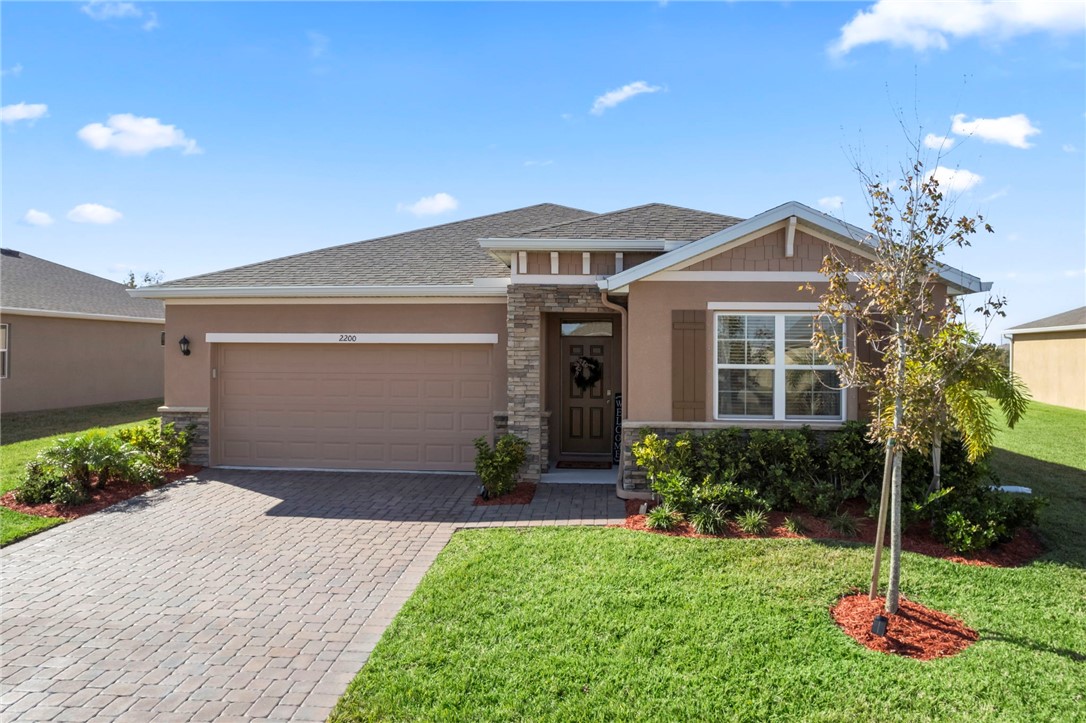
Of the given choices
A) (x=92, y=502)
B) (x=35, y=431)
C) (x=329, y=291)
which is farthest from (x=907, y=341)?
(x=35, y=431)

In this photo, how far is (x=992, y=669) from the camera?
4.15 metres

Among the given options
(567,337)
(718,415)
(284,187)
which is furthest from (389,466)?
(284,187)

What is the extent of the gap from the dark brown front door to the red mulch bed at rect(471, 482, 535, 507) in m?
2.33

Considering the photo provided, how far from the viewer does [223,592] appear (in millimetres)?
5633

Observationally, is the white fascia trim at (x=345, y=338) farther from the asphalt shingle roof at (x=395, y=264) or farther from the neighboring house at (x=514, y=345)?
the asphalt shingle roof at (x=395, y=264)

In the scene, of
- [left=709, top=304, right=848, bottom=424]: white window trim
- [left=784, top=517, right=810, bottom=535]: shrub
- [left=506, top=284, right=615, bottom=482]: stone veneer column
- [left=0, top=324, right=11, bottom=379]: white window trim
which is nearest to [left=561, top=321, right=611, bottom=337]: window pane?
[left=506, top=284, right=615, bottom=482]: stone veneer column

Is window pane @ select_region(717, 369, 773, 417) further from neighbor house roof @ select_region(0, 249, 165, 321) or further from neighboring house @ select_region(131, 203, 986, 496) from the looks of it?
neighbor house roof @ select_region(0, 249, 165, 321)

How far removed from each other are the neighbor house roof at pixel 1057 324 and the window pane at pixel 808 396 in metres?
18.0

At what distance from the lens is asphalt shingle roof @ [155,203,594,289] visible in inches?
419

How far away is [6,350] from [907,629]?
69.1 ft

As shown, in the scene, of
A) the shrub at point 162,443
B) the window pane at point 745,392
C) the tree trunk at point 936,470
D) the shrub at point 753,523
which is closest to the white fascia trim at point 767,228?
the window pane at point 745,392

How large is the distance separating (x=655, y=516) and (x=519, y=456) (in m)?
2.37

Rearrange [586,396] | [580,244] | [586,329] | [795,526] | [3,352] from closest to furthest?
[795,526] → [580,244] → [586,329] → [586,396] → [3,352]

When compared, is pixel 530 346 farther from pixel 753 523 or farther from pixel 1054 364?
pixel 1054 364
